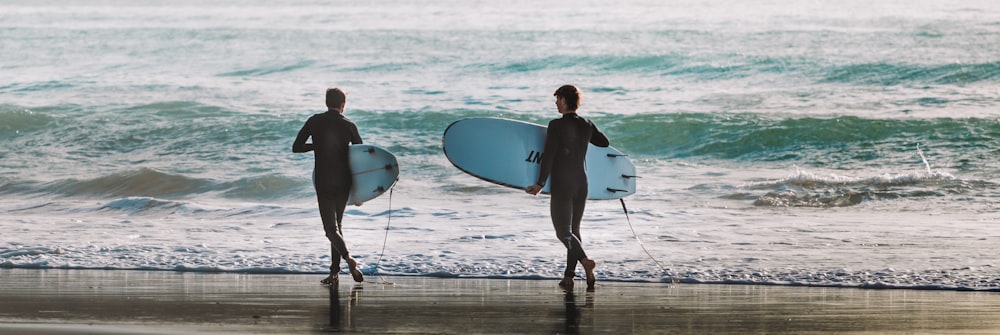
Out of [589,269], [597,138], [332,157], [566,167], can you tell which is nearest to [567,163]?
[566,167]

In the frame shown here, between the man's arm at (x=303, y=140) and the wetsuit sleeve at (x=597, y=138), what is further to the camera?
the man's arm at (x=303, y=140)

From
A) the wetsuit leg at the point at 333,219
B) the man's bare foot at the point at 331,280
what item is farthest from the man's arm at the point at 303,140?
the man's bare foot at the point at 331,280

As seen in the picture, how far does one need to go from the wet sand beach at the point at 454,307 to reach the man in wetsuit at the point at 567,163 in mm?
355

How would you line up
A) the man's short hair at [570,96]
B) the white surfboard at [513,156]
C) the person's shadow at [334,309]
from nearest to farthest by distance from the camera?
the person's shadow at [334,309]
the man's short hair at [570,96]
the white surfboard at [513,156]

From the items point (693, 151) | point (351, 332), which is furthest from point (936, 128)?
point (351, 332)

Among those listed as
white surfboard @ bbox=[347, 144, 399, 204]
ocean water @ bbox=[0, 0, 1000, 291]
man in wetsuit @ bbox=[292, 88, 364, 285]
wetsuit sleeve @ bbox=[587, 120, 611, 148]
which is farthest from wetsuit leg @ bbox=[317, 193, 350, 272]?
wetsuit sleeve @ bbox=[587, 120, 611, 148]

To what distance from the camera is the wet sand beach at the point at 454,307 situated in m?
4.97

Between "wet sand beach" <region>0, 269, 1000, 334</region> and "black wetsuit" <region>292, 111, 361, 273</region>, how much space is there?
39 centimetres

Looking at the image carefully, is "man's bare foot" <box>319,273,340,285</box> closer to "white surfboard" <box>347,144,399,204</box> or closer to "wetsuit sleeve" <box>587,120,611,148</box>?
"white surfboard" <box>347,144,399,204</box>

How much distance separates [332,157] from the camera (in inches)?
266

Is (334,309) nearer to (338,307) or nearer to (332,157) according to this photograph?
(338,307)

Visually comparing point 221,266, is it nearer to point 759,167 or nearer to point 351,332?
point 351,332

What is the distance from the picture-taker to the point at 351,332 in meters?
4.79

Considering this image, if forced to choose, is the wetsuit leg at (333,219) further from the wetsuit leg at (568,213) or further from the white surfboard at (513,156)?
the wetsuit leg at (568,213)
